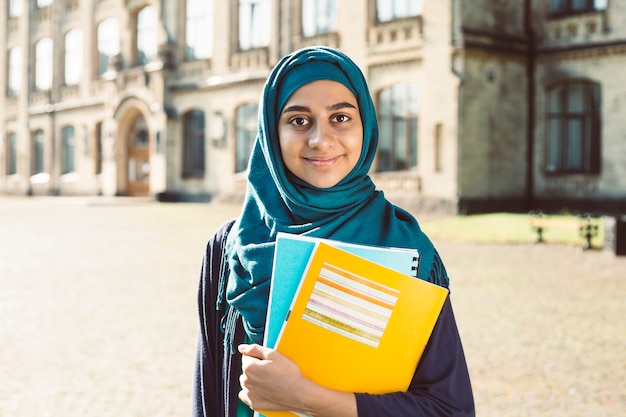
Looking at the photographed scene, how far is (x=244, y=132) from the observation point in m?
29.0

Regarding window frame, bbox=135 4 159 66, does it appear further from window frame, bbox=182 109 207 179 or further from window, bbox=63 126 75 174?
window, bbox=63 126 75 174

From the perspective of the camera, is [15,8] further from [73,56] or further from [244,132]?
[244,132]

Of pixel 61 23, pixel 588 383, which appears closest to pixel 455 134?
pixel 588 383

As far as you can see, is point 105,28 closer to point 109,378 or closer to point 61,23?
point 61,23

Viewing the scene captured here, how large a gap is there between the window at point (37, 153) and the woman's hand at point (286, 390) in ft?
137

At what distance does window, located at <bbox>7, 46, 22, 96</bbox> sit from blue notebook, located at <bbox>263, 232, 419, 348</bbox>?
44077 millimetres

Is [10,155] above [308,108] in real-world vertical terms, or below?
above

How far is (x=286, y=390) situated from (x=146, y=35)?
34.2m

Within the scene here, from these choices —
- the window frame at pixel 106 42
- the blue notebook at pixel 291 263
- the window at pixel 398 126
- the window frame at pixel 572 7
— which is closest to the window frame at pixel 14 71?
the window frame at pixel 106 42

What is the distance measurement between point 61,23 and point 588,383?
38.1 metres

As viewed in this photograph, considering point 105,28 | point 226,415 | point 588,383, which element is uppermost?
point 105,28

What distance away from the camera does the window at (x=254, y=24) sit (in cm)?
2845

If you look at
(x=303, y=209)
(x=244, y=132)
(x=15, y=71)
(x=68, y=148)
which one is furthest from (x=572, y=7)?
(x=15, y=71)

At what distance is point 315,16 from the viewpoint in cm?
2647
